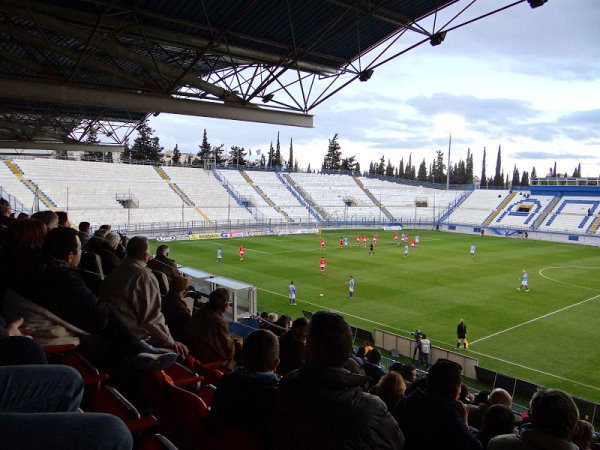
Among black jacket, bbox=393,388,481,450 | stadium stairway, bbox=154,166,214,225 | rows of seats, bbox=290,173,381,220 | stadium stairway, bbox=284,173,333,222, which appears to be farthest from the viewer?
rows of seats, bbox=290,173,381,220

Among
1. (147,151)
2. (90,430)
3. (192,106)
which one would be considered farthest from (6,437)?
(147,151)

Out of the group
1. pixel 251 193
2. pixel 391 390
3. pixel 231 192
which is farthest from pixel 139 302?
pixel 251 193

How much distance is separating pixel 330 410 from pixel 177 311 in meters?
3.72

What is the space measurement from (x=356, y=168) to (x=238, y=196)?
192 ft

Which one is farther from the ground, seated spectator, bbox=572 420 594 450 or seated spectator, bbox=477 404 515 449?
seated spectator, bbox=477 404 515 449

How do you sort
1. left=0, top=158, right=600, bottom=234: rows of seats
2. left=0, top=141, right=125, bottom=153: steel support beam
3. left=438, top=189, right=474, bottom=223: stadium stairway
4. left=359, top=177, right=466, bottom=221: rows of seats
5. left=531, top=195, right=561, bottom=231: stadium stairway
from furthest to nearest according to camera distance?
left=359, top=177, right=466, bottom=221: rows of seats
left=438, top=189, right=474, bottom=223: stadium stairway
left=531, top=195, right=561, bottom=231: stadium stairway
left=0, top=158, right=600, bottom=234: rows of seats
left=0, top=141, right=125, bottom=153: steel support beam

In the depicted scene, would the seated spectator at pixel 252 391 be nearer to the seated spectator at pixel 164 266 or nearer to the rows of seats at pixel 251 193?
the seated spectator at pixel 164 266

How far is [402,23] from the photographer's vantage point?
10.7 metres

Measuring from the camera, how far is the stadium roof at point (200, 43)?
8.76 meters

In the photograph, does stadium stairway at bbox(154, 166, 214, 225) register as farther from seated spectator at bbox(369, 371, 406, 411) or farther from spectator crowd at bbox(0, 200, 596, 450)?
seated spectator at bbox(369, 371, 406, 411)

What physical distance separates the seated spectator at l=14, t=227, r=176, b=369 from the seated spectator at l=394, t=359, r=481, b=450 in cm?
171

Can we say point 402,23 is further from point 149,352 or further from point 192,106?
point 149,352

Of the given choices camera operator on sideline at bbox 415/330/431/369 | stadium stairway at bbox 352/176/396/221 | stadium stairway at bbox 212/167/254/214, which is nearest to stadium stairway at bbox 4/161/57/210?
stadium stairway at bbox 212/167/254/214

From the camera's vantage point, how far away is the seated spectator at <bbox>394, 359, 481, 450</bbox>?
2.98m
